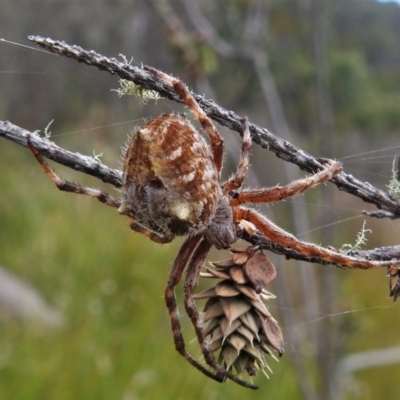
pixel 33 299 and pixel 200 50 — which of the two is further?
pixel 33 299

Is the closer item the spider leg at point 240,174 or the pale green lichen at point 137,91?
the pale green lichen at point 137,91

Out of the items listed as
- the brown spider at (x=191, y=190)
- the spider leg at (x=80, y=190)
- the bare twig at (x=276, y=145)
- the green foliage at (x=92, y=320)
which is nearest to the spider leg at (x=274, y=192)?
the brown spider at (x=191, y=190)

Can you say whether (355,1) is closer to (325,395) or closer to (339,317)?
(339,317)

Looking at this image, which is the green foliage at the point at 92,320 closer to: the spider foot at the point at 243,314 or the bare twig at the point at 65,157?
the bare twig at the point at 65,157

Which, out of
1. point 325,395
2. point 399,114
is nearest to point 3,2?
point 399,114

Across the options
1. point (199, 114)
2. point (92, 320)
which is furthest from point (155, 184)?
point (92, 320)

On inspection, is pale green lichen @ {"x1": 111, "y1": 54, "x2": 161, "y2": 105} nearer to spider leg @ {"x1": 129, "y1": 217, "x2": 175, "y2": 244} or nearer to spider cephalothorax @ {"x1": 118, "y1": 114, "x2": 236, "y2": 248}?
spider cephalothorax @ {"x1": 118, "y1": 114, "x2": 236, "y2": 248}
